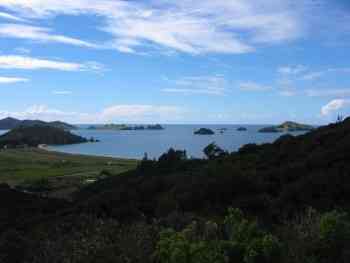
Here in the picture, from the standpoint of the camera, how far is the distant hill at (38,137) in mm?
150875

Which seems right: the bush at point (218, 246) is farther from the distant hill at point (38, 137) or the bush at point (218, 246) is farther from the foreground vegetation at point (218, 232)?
the distant hill at point (38, 137)

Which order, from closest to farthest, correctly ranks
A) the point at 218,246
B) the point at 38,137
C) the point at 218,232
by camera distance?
the point at 218,246 → the point at 218,232 → the point at 38,137

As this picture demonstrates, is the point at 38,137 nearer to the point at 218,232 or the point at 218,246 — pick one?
the point at 218,232

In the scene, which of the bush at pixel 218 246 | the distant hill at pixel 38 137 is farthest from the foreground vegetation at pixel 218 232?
the distant hill at pixel 38 137

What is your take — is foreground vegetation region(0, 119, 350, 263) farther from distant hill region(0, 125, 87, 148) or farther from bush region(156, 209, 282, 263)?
distant hill region(0, 125, 87, 148)

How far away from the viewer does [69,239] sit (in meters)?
5.27

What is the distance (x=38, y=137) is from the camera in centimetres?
16638

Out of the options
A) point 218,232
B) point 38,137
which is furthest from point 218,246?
point 38,137

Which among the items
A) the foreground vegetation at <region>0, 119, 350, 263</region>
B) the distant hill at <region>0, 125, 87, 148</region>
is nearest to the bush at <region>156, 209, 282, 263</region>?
the foreground vegetation at <region>0, 119, 350, 263</region>

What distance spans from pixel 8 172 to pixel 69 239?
6574cm

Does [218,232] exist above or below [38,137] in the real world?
above

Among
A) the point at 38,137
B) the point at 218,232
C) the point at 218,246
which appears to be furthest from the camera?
the point at 38,137

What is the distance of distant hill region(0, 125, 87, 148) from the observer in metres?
151

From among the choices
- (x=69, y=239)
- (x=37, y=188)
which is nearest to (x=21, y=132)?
(x=37, y=188)
